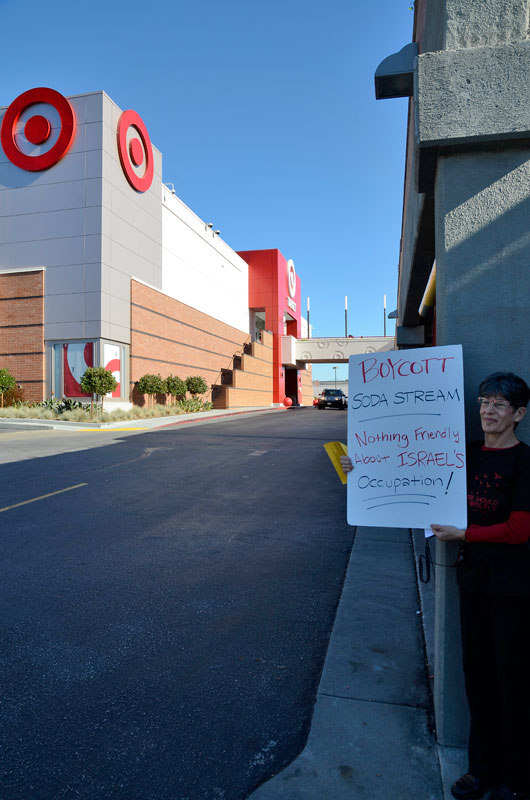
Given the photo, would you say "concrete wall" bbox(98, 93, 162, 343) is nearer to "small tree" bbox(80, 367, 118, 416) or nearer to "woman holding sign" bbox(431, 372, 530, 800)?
"small tree" bbox(80, 367, 118, 416)

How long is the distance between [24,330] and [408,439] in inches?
1041

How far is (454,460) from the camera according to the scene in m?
2.42

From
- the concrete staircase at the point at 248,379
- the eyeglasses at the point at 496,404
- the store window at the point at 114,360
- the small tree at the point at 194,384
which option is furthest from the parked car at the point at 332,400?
the eyeglasses at the point at 496,404

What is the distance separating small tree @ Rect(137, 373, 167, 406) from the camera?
27.4m

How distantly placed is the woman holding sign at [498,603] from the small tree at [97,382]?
22.6 m

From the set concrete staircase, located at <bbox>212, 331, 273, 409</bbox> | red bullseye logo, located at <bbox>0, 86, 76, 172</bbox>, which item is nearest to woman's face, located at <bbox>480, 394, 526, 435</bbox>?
red bullseye logo, located at <bbox>0, 86, 76, 172</bbox>

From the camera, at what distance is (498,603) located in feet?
6.93

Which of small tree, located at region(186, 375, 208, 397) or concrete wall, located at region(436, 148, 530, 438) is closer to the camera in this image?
concrete wall, located at region(436, 148, 530, 438)

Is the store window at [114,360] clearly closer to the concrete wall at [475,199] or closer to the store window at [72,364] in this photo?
the store window at [72,364]

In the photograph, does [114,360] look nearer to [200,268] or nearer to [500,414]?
[200,268]

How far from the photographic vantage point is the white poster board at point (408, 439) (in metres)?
2.43

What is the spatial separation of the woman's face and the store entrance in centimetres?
6086

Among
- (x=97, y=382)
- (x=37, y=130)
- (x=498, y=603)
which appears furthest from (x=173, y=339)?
(x=498, y=603)

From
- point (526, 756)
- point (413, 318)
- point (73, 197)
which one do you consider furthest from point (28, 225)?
point (526, 756)
